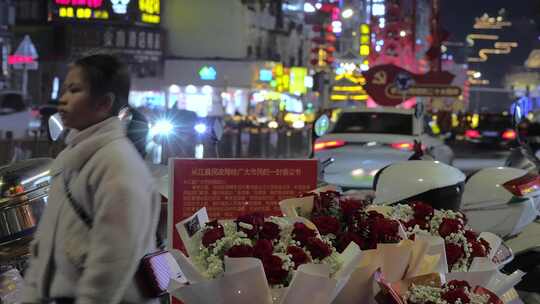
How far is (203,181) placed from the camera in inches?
194

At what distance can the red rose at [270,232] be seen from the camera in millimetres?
3291

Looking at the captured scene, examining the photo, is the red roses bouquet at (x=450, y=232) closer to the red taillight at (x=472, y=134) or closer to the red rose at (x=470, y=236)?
the red rose at (x=470, y=236)

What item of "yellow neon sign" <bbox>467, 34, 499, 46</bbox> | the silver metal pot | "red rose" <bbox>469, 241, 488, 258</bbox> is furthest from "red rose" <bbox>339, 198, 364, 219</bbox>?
"yellow neon sign" <bbox>467, 34, 499, 46</bbox>

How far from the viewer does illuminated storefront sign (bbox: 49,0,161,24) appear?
4550 centimetres

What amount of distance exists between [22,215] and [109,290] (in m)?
1.89

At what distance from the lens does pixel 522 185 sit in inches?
226

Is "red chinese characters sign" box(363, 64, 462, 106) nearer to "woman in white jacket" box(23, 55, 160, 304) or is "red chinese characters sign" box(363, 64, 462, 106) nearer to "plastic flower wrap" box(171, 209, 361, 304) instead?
"plastic flower wrap" box(171, 209, 361, 304)

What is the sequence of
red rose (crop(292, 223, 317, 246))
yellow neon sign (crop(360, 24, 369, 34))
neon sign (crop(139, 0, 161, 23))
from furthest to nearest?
1. neon sign (crop(139, 0, 161, 23))
2. yellow neon sign (crop(360, 24, 369, 34))
3. red rose (crop(292, 223, 317, 246))

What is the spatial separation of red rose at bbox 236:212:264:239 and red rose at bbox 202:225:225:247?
90 mm

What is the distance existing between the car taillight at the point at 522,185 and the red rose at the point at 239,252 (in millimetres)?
3156

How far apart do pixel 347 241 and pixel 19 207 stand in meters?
1.92

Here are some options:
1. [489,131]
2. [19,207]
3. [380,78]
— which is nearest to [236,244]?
[19,207]

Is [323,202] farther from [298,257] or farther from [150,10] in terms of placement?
[150,10]

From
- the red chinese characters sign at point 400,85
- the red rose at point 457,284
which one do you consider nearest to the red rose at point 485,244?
the red rose at point 457,284
